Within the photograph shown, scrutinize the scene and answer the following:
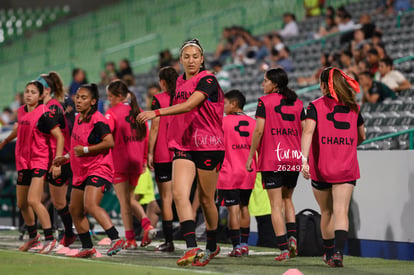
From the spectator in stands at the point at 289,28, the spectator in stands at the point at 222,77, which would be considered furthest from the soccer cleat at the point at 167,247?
the spectator in stands at the point at 289,28

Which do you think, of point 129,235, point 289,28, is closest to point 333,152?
point 129,235

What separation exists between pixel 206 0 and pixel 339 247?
67.5ft

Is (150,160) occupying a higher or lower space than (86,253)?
higher

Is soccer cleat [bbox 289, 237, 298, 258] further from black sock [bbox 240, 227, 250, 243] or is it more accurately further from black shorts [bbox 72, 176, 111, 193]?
black shorts [bbox 72, 176, 111, 193]

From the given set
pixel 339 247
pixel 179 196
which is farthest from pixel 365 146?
pixel 179 196

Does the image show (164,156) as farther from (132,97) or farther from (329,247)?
(329,247)

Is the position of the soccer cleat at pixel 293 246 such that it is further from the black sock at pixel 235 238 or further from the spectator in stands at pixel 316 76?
the spectator in stands at pixel 316 76

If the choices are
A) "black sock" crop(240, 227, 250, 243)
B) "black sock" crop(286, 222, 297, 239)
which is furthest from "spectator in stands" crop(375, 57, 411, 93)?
"black sock" crop(286, 222, 297, 239)

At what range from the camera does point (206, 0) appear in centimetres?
2764

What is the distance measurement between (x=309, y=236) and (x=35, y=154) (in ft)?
10.8

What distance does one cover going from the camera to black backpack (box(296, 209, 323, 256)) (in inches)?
366

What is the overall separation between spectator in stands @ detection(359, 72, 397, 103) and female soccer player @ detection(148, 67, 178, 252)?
441 centimetres

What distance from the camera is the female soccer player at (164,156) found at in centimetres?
977

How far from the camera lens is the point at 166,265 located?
25.9ft
